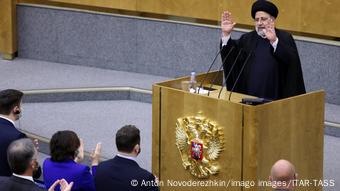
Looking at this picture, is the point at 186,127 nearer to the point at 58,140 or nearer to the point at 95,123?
the point at 58,140

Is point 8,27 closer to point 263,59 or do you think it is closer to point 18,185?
point 263,59

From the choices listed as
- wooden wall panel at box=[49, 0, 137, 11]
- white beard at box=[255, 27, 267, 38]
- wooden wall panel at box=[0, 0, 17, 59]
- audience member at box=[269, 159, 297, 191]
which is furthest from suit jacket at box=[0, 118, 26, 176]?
wooden wall panel at box=[0, 0, 17, 59]

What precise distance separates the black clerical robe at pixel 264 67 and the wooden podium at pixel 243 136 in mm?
317

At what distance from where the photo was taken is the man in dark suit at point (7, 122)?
229 inches

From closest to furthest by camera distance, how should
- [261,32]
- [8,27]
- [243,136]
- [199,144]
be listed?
[243,136], [199,144], [261,32], [8,27]

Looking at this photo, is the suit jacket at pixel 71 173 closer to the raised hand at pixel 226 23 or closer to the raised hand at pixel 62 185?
the raised hand at pixel 62 185

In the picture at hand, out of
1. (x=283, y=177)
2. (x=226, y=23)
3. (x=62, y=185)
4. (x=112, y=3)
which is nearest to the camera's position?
(x=283, y=177)

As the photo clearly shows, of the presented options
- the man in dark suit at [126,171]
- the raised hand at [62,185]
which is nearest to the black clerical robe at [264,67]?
the man in dark suit at [126,171]

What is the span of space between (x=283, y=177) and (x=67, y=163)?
4.17ft

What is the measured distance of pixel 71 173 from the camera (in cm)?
538

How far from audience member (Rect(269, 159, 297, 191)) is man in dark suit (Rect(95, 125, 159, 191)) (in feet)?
2.46

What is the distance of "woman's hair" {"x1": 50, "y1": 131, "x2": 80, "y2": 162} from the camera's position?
5348 mm

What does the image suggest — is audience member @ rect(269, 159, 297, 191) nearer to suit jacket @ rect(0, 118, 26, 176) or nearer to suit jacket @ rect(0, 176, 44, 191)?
suit jacket @ rect(0, 176, 44, 191)

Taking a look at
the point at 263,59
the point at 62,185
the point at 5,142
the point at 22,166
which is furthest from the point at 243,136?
the point at 22,166
